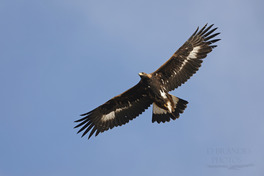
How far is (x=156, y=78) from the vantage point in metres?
14.5

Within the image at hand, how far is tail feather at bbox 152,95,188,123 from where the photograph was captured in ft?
48.3

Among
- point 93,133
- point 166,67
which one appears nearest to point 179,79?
point 166,67

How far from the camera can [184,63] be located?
47.7 feet

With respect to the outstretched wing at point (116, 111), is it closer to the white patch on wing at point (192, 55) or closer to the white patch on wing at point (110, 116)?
the white patch on wing at point (110, 116)

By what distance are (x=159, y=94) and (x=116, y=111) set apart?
1.95m

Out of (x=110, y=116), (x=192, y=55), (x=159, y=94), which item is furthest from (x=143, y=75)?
(x=110, y=116)

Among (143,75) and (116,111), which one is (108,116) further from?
(143,75)

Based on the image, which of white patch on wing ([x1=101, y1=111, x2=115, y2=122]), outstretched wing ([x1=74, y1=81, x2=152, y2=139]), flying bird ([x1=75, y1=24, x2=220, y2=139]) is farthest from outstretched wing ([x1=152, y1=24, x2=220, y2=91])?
white patch on wing ([x1=101, y1=111, x2=115, y2=122])

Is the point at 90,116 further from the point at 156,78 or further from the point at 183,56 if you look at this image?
the point at 183,56

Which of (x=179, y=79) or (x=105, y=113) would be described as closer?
(x=179, y=79)

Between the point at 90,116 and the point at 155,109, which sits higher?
the point at 90,116

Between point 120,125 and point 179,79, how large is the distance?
9.13 ft

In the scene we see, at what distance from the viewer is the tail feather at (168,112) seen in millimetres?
14711

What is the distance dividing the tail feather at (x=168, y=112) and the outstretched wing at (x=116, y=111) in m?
0.43
